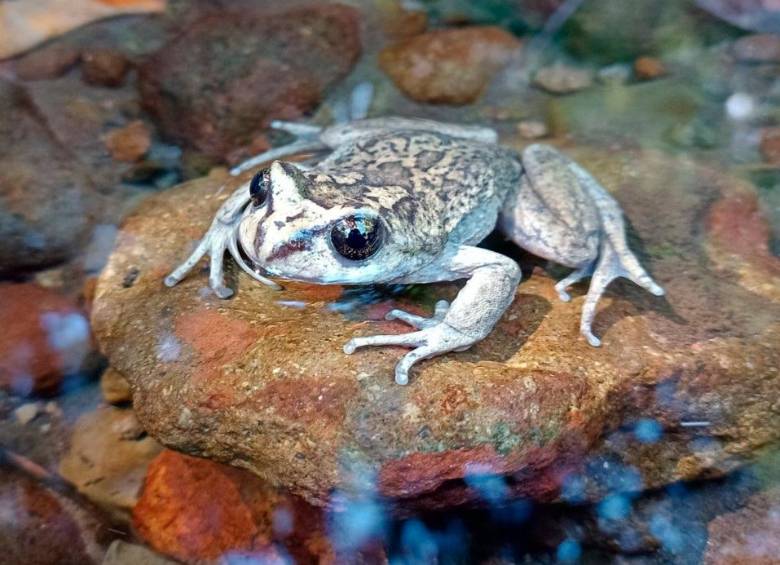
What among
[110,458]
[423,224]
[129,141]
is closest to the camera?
[423,224]

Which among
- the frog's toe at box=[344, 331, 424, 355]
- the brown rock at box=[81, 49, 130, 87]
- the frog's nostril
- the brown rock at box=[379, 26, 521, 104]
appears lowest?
the frog's toe at box=[344, 331, 424, 355]

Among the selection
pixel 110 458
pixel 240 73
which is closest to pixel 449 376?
pixel 110 458

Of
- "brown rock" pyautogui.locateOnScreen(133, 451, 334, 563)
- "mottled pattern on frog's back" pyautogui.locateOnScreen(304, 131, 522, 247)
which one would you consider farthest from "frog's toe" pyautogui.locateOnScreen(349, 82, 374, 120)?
"brown rock" pyautogui.locateOnScreen(133, 451, 334, 563)

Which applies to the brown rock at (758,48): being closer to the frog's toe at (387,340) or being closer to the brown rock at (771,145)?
the brown rock at (771,145)

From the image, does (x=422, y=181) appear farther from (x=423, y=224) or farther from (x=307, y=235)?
(x=307, y=235)

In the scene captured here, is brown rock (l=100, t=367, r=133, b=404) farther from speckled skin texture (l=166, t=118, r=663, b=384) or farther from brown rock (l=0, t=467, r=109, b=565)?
speckled skin texture (l=166, t=118, r=663, b=384)
